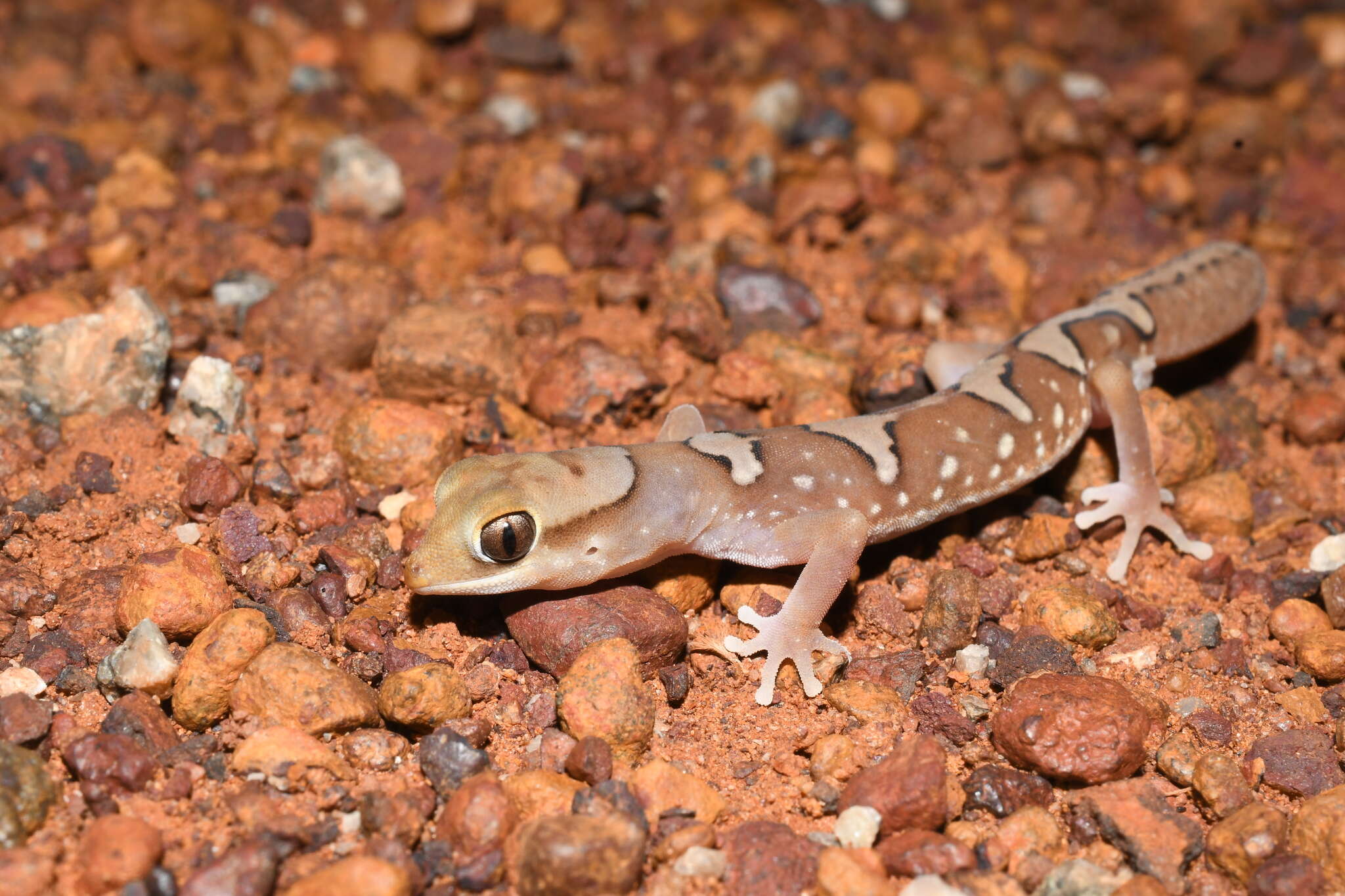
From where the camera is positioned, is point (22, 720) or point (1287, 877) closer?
point (1287, 877)

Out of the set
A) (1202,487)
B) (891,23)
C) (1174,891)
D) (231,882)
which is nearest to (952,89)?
(891,23)

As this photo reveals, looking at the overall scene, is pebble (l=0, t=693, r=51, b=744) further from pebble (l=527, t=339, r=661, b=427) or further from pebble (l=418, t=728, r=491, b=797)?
pebble (l=527, t=339, r=661, b=427)

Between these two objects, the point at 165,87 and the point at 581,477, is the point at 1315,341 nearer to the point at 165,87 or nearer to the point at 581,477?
the point at 581,477

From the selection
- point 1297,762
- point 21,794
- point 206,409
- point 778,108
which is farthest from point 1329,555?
point 21,794

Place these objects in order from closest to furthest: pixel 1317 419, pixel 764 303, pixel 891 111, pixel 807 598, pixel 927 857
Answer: pixel 927 857
pixel 807 598
pixel 1317 419
pixel 764 303
pixel 891 111

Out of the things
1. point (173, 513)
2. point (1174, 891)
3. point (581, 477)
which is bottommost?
Answer: point (173, 513)

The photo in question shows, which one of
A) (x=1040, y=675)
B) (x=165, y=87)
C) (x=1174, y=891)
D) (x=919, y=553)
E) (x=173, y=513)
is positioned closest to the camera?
(x=1174, y=891)

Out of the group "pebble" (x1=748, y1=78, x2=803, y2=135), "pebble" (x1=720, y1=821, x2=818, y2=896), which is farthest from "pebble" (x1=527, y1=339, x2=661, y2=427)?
"pebble" (x1=748, y1=78, x2=803, y2=135)

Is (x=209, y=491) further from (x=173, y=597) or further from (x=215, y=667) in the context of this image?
(x=215, y=667)
